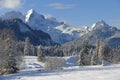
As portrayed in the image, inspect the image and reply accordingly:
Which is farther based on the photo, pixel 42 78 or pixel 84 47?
pixel 84 47

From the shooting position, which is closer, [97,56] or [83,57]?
[83,57]

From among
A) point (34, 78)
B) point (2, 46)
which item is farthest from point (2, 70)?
point (34, 78)

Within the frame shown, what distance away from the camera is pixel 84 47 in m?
113

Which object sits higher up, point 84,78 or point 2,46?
point 2,46

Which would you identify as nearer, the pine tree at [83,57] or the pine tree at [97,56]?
the pine tree at [97,56]

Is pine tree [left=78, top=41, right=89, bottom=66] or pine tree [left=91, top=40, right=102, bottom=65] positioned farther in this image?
pine tree [left=78, top=41, right=89, bottom=66]

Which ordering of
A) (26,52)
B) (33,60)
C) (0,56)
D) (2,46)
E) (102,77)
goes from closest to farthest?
(102,77), (0,56), (2,46), (33,60), (26,52)

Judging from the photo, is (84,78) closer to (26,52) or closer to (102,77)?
(102,77)

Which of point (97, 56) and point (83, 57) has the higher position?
point (97, 56)

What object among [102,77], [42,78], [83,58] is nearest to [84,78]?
[102,77]

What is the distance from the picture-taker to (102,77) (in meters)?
28.8

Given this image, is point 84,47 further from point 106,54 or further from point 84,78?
point 84,78

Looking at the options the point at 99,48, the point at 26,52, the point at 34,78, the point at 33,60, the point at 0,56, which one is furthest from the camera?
the point at 26,52

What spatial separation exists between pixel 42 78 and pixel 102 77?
4714mm
